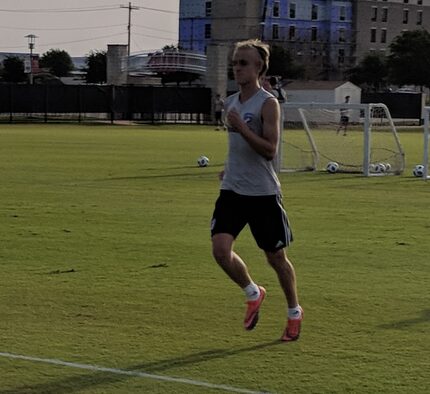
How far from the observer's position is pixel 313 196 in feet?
60.7

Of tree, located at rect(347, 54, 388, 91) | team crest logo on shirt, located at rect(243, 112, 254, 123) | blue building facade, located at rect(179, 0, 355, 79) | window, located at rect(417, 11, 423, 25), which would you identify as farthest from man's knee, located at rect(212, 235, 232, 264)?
window, located at rect(417, 11, 423, 25)

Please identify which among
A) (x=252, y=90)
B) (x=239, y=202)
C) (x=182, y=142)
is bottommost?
(x=182, y=142)

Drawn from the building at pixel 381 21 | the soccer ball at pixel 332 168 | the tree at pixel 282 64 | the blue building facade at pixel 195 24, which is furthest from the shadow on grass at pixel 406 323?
the building at pixel 381 21

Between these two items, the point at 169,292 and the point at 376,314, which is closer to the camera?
the point at 376,314

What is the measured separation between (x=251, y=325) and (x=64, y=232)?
594 centimetres

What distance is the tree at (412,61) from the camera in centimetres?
10625

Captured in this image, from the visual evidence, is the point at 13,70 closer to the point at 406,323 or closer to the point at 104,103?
the point at 104,103

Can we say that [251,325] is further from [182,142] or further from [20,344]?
[182,142]

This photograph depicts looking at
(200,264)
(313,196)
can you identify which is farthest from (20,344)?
(313,196)

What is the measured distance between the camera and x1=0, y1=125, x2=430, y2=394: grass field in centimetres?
648

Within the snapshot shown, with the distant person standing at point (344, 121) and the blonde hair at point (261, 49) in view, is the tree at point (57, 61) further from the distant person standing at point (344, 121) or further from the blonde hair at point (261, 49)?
the blonde hair at point (261, 49)

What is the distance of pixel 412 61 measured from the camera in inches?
4183

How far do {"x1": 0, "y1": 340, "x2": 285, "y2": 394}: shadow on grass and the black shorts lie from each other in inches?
29.8

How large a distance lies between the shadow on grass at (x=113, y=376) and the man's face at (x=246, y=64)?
6.13 ft
